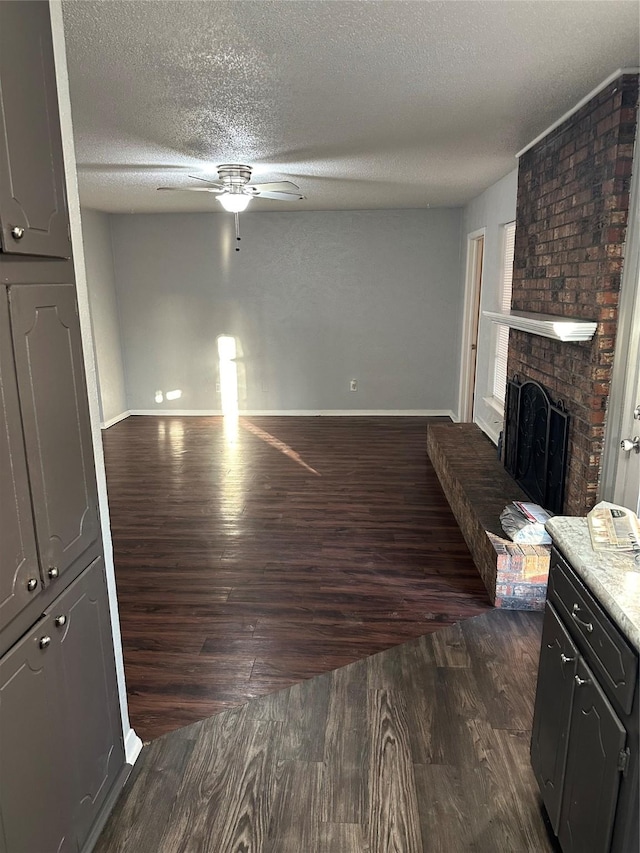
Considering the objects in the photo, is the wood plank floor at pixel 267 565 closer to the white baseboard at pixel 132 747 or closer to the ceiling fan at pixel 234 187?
the white baseboard at pixel 132 747

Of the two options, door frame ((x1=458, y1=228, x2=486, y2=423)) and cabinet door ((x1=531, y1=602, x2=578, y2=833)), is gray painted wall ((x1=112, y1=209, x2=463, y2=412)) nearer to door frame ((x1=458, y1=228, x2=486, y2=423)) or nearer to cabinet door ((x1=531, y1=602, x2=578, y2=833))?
door frame ((x1=458, y1=228, x2=486, y2=423))

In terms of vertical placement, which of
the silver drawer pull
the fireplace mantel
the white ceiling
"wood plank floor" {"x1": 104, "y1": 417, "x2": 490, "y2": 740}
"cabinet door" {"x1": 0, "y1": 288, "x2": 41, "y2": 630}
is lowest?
"wood plank floor" {"x1": 104, "y1": 417, "x2": 490, "y2": 740}

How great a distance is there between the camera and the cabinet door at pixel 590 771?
137cm

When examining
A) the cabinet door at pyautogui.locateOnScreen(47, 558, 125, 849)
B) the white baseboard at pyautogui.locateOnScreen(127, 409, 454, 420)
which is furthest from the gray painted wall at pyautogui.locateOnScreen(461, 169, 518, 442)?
the cabinet door at pyautogui.locateOnScreen(47, 558, 125, 849)

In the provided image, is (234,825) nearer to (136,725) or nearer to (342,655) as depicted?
(136,725)

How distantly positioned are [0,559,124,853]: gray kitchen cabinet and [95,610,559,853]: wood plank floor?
0.24m

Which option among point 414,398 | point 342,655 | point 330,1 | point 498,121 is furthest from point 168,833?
point 414,398

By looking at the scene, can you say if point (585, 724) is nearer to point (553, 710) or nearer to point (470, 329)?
point (553, 710)

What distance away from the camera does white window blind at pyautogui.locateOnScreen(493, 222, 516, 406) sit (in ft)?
16.8

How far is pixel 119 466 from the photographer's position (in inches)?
226

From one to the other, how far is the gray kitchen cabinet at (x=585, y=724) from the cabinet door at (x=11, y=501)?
1.38m

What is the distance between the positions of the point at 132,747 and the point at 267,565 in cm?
159

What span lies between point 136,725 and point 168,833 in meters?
0.54

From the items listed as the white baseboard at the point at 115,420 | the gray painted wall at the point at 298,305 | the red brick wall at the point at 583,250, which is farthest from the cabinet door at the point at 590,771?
the white baseboard at the point at 115,420
